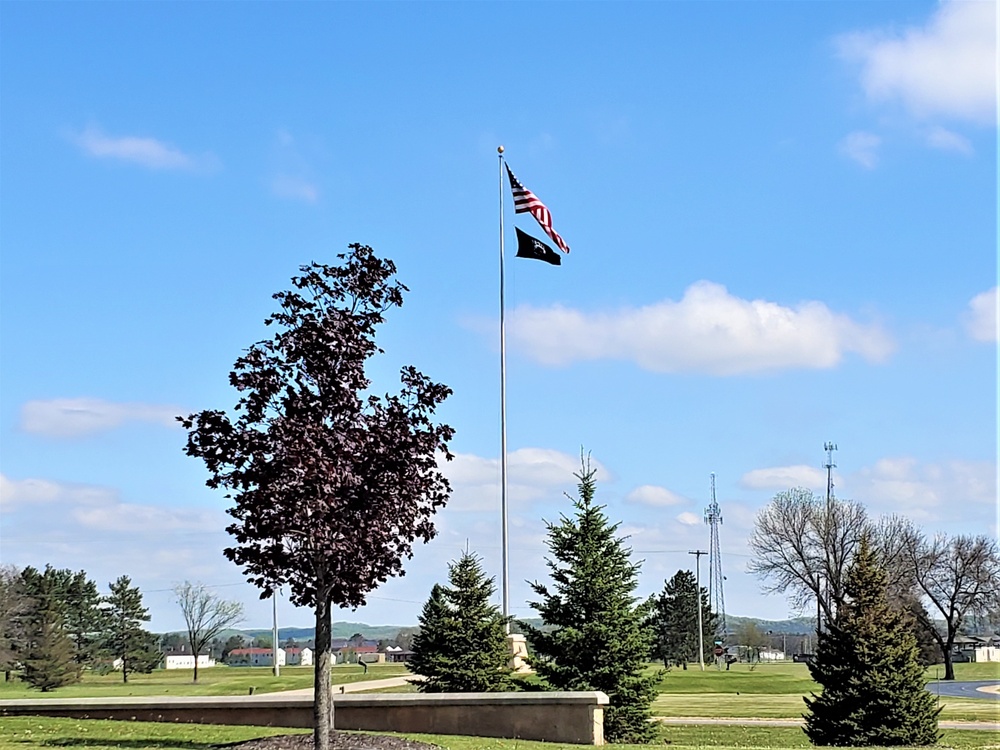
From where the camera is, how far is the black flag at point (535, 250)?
2844cm

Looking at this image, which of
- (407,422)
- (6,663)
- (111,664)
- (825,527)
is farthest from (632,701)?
(111,664)

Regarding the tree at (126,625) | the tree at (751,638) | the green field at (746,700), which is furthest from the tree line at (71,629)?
the tree at (751,638)

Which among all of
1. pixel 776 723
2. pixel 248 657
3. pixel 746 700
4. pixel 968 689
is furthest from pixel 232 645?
pixel 776 723

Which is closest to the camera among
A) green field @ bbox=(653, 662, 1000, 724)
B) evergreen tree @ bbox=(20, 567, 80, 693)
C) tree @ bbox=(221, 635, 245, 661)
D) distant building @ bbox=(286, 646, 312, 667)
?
green field @ bbox=(653, 662, 1000, 724)

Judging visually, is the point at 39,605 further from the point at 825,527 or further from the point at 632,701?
the point at 632,701

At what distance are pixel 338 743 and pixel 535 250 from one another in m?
16.5

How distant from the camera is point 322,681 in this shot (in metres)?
13.5

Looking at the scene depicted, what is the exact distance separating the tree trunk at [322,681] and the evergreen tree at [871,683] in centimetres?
1142

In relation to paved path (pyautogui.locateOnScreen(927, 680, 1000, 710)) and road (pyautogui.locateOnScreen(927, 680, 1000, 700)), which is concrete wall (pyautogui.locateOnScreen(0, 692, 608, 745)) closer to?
paved path (pyautogui.locateOnScreen(927, 680, 1000, 710))

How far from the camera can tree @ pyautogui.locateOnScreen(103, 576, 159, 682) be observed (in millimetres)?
75750

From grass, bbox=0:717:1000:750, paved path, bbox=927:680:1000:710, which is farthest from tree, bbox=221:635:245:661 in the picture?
grass, bbox=0:717:1000:750

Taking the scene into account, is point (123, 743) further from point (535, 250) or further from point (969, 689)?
point (969, 689)

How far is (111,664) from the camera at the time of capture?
7788 cm

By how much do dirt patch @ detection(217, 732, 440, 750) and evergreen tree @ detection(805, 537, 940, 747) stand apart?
10.1 metres
